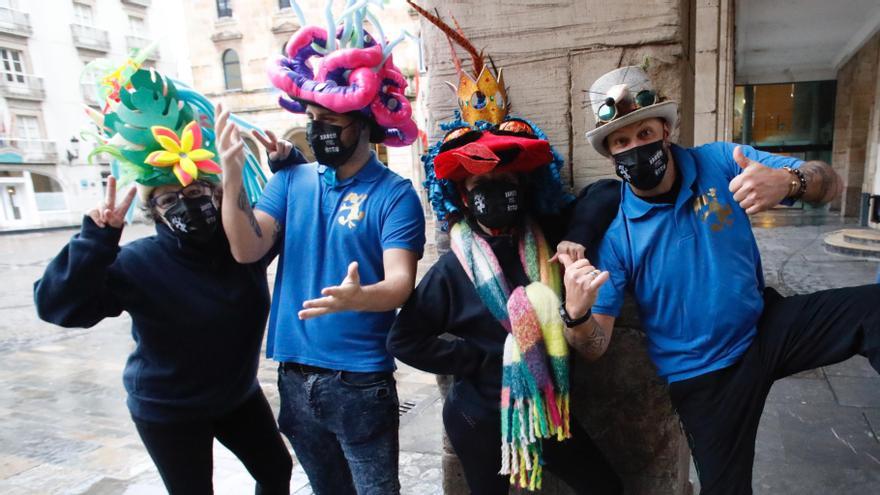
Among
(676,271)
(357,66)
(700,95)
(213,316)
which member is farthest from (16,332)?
(700,95)

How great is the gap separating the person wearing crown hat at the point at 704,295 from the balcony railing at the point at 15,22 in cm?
3090

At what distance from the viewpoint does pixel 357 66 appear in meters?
1.84

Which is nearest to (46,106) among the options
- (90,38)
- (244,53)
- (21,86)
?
(21,86)

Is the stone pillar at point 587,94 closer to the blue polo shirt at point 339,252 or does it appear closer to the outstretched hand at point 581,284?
the blue polo shirt at point 339,252

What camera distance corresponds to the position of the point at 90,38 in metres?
26.8

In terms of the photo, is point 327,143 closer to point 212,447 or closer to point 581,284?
point 581,284

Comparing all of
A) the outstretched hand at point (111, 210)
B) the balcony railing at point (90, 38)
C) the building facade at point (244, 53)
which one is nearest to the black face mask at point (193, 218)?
the outstretched hand at point (111, 210)

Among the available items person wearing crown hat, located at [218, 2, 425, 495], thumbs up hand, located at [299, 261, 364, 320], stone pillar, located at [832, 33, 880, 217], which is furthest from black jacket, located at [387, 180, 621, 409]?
stone pillar, located at [832, 33, 880, 217]

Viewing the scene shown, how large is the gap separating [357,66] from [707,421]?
1648 mm

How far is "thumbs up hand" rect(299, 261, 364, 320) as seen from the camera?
152cm

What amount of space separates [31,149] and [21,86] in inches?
114

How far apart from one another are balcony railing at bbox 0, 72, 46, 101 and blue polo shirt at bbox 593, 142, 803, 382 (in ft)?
97.3

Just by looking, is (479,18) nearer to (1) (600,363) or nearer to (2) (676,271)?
(2) (676,271)

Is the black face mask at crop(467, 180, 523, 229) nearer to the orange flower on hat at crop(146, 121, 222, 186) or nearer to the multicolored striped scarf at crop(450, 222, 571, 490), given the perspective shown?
the multicolored striped scarf at crop(450, 222, 571, 490)
